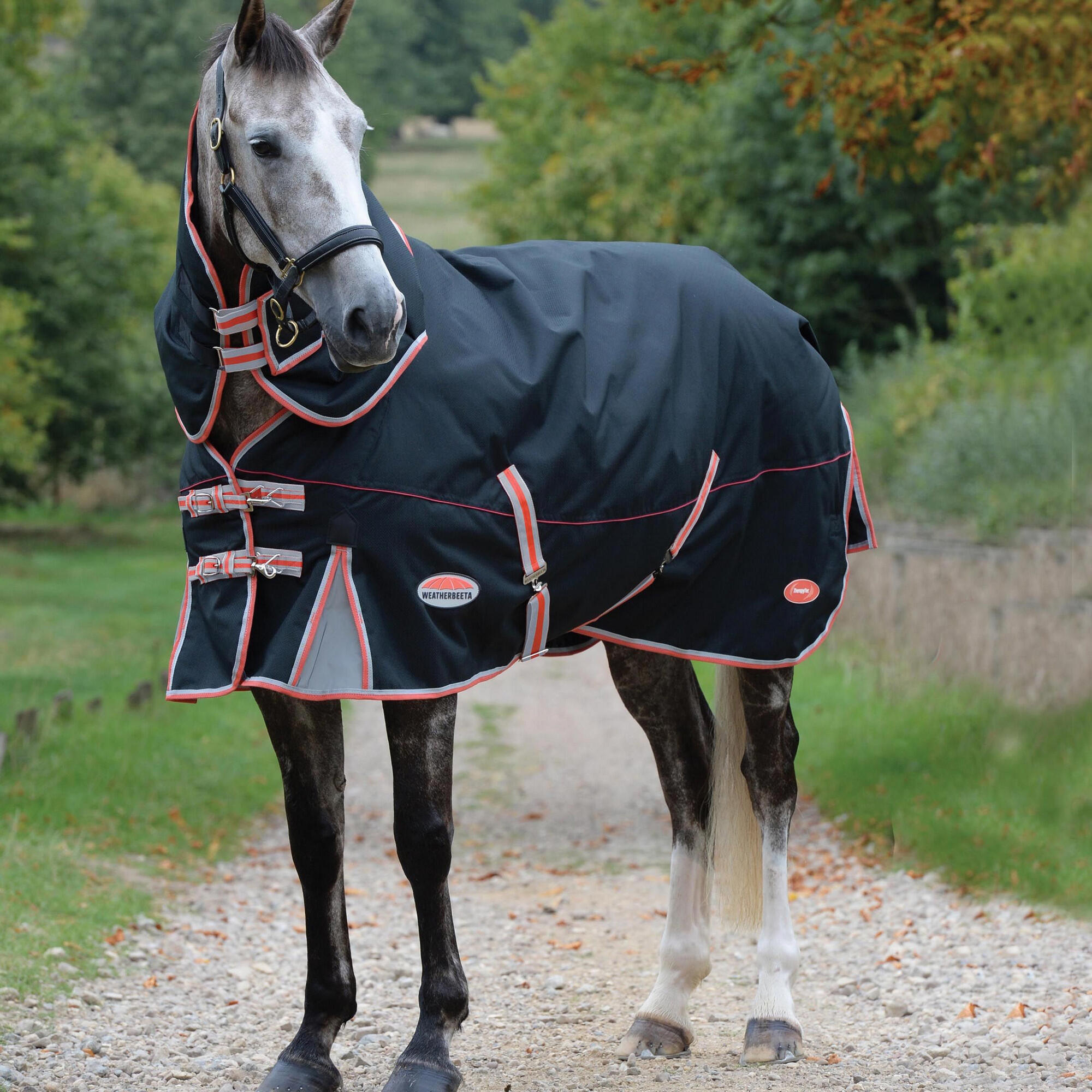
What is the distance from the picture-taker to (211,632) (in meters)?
3.24

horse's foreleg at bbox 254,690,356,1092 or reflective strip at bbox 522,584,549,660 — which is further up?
reflective strip at bbox 522,584,549,660

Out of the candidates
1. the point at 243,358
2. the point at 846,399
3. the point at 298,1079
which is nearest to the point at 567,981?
the point at 298,1079

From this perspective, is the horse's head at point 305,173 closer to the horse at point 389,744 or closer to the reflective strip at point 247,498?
the horse at point 389,744

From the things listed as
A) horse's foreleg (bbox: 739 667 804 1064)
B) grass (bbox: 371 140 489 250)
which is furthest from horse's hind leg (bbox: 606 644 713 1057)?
grass (bbox: 371 140 489 250)

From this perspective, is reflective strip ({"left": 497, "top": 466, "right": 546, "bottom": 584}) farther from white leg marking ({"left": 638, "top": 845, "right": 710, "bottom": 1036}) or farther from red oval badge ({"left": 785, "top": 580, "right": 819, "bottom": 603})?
white leg marking ({"left": 638, "top": 845, "right": 710, "bottom": 1036})

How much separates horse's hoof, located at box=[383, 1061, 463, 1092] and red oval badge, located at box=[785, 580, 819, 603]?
1.66m

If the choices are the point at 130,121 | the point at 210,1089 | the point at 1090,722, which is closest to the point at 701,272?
the point at 210,1089

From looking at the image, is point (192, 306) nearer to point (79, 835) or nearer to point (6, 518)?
point (79, 835)

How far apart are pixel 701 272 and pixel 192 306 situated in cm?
157

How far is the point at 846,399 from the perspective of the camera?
55.9 ft

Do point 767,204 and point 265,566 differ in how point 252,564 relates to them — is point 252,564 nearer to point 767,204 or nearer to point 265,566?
point 265,566

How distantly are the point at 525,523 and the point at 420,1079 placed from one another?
1.36 meters

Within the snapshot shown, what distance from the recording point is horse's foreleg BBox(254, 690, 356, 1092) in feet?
10.9

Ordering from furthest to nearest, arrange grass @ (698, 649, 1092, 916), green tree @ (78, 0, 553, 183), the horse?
1. green tree @ (78, 0, 553, 183)
2. grass @ (698, 649, 1092, 916)
3. the horse
